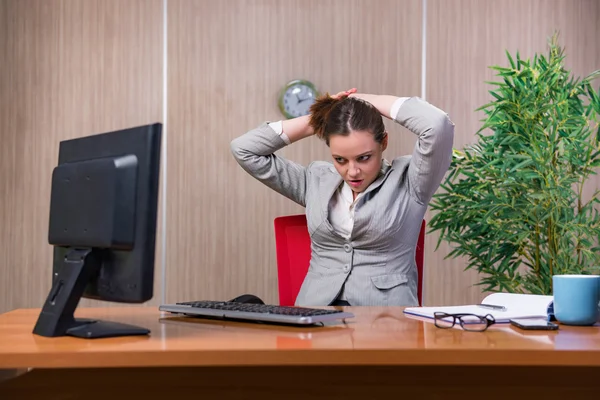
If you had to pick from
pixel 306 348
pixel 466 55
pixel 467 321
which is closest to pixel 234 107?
pixel 466 55

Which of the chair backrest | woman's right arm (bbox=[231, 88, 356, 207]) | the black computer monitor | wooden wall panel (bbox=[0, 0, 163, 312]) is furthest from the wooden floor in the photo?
wooden wall panel (bbox=[0, 0, 163, 312])

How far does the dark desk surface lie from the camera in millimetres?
1235

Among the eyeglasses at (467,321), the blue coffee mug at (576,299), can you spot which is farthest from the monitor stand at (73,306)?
the blue coffee mug at (576,299)

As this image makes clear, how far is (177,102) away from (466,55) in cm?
194

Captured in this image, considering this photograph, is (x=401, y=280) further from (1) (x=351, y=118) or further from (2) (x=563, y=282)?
→ (2) (x=563, y=282)

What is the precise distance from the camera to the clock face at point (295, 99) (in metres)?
4.71

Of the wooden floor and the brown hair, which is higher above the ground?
the brown hair

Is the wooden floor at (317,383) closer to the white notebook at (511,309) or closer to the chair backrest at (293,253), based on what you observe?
the white notebook at (511,309)

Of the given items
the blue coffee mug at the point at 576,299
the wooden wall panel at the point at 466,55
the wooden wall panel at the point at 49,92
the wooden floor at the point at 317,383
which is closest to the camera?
the wooden floor at the point at 317,383

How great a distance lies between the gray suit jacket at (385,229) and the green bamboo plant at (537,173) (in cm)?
107

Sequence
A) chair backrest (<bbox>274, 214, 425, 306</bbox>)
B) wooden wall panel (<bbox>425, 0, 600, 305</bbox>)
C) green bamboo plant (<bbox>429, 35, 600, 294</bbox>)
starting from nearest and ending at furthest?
chair backrest (<bbox>274, 214, 425, 306</bbox>) → green bamboo plant (<bbox>429, 35, 600, 294</bbox>) → wooden wall panel (<bbox>425, 0, 600, 305</bbox>)

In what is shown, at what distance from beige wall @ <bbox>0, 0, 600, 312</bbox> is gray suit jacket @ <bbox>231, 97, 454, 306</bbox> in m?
1.90

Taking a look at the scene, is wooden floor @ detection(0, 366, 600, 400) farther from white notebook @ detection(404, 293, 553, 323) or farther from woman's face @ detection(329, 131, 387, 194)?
woman's face @ detection(329, 131, 387, 194)

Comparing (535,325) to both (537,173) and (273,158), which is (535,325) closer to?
(273,158)
